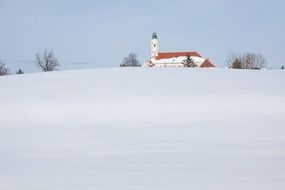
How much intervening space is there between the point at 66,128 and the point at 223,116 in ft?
10.9

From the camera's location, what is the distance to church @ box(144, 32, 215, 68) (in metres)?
84.5

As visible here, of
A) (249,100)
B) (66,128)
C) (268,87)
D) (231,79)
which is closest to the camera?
(66,128)

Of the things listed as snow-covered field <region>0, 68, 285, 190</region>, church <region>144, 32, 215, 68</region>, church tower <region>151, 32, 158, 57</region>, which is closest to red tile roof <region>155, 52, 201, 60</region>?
church <region>144, 32, 215, 68</region>

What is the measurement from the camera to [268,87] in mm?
11586

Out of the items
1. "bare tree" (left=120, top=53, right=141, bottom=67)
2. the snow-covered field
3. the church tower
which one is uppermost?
the church tower

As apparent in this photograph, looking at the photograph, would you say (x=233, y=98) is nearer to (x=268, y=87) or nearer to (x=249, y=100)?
(x=249, y=100)

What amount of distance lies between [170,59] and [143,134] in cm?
8533

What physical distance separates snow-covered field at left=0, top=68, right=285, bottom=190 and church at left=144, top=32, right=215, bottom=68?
57925mm

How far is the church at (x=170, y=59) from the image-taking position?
84.5 metres

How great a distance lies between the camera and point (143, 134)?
251 inches

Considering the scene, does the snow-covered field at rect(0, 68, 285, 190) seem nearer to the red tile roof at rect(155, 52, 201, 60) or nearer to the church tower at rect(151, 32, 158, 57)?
the red tile roof at rect(155, 52, 201, 60)

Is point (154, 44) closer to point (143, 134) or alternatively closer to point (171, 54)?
point (171, 54)

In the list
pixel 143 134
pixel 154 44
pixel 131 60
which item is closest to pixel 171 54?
pixel 154 44

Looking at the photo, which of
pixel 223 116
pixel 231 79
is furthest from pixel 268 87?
pixel 223 116
